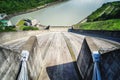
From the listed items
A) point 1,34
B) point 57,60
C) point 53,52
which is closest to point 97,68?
point 57,60

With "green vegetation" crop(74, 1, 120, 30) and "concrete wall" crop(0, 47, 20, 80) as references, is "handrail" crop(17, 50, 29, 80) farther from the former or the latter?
"green vegetation" crop(74, 1, 120, 30)

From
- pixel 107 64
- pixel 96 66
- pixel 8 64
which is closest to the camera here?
pixel 107 64

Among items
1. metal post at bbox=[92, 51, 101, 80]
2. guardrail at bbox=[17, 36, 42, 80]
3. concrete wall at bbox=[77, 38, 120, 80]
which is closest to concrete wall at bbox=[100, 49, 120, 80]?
concrete wall at bbox=[77, 38, 120, 80]

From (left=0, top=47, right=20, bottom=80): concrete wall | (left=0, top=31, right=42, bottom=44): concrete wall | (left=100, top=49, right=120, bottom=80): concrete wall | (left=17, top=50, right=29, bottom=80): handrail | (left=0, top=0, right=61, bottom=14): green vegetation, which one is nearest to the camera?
(left=100, top=49, right=120, bottom=80): concrete wall

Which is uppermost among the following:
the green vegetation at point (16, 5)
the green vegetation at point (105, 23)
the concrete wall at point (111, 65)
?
the green vegetation at point (16, 5)

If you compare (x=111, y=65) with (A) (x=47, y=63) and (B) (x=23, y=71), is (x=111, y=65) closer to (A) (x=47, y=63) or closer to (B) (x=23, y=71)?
(B) (x=23, y=71)

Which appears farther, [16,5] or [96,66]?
[16,5]

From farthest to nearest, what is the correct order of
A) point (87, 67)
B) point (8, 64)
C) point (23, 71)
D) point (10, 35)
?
point (10, 35)
point (87, 67)
point (8, 64)
point (23, 71)

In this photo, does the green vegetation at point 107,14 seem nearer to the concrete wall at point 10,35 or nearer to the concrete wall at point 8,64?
the concrete wall at point 10,35

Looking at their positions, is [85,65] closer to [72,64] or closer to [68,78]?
[68,78]

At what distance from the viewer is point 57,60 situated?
59.9ft

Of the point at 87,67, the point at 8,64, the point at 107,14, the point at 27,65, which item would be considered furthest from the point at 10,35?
the point at 107,14

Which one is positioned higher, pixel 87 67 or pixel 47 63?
pixel 87 67

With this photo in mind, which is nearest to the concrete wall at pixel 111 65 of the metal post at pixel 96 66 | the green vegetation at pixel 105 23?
the metal post at pixel 96 66
